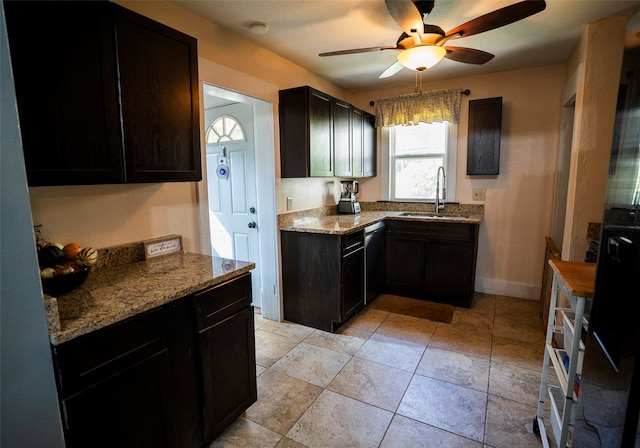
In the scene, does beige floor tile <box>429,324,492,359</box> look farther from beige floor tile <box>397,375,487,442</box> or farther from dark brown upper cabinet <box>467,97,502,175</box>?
dark brown upper cabinet <box>467,97,502,175</box>

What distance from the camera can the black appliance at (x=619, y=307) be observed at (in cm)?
91

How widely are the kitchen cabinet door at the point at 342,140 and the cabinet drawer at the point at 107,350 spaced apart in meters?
2.36

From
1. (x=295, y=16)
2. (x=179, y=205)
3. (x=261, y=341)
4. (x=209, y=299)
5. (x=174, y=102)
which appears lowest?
(x=261, y=341)

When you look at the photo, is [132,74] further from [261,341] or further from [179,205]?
[261,341]

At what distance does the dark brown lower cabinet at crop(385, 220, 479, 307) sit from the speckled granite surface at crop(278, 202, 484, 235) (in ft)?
0.39

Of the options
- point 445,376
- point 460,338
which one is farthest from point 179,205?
point 460,338

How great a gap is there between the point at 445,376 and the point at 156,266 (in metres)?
1.99

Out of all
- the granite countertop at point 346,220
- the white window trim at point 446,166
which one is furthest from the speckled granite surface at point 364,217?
the white window trim at point 446,166

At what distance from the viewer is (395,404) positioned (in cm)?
197

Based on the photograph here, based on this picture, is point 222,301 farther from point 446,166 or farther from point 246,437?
point 446,166

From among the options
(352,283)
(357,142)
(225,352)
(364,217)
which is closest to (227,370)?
(225,352)

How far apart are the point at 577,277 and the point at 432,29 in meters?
1.60

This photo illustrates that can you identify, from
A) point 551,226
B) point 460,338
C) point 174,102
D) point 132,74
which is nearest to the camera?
point 132,74

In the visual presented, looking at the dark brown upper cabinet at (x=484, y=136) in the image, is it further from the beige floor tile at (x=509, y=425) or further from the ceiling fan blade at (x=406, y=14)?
the beige floor tile at (x=509, y=425)
